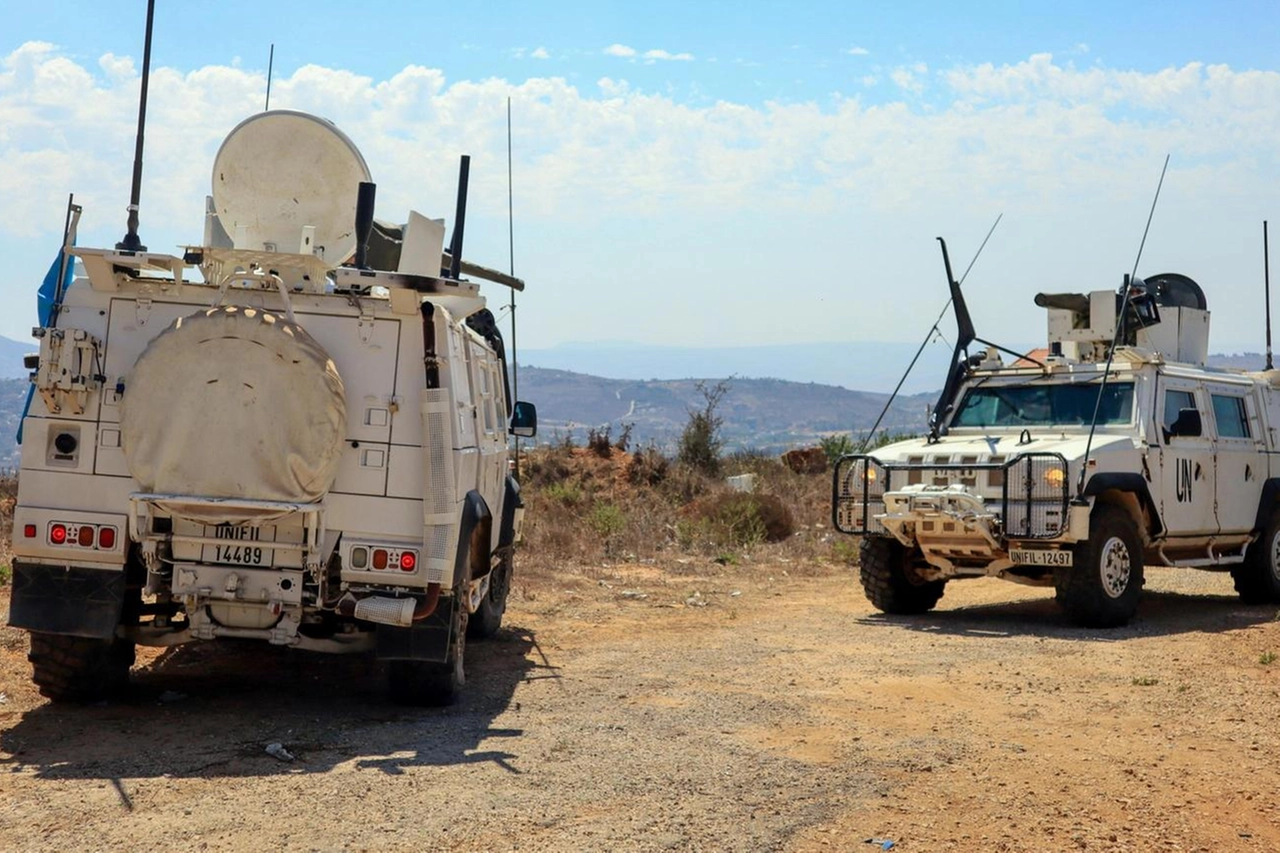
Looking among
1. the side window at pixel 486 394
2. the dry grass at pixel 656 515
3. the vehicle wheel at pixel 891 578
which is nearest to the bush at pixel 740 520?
the dry grass at pixel 656 515

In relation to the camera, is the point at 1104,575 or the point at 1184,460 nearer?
the point at 1104,575

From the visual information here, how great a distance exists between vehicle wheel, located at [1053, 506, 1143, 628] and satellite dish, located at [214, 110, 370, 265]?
655cm

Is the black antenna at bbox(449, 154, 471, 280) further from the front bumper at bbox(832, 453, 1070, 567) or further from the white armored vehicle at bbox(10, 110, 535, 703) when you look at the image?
the front bumper at bbox(832, 453, 1070, 567)

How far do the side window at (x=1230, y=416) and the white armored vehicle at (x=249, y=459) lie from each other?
8.45m

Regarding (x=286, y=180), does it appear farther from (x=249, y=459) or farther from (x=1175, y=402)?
(x=1175, y=402)

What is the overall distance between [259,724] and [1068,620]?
729 centimetres

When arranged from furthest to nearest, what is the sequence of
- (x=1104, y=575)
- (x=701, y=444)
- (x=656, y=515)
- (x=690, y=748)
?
1. (x=701, y=444)
2. (x=656, y=515)
3. (x=1104, y=575)
4. (x=690, y=748)

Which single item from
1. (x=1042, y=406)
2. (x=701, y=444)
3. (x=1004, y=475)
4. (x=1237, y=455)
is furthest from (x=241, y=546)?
(x=701, y=444)

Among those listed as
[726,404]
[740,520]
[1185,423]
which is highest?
[726,404]

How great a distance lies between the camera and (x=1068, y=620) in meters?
12.5

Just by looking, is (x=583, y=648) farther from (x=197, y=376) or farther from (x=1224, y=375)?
(x=1224, y=375)

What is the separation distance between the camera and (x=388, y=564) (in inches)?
308

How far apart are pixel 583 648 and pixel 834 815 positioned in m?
5.32

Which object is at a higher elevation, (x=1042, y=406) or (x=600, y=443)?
(x=600, y=443)
